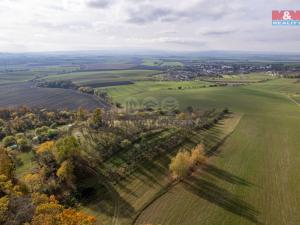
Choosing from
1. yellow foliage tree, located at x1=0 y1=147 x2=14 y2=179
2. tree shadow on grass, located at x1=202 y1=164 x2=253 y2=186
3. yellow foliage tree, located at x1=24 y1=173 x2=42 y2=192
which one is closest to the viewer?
yellow foliage tree, located at x1=0 y1=147 x2=14 y2=179

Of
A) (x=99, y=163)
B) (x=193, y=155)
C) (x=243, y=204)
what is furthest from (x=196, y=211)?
(x=99, y=163)

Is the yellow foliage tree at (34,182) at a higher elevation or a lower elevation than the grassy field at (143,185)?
higher

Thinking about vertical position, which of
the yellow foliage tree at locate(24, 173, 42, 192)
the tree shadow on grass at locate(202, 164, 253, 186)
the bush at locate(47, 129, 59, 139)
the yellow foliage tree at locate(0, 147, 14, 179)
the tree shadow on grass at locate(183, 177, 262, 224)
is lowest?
Answer: the tree shadow on grass at locate(183, 177, 262, 224)

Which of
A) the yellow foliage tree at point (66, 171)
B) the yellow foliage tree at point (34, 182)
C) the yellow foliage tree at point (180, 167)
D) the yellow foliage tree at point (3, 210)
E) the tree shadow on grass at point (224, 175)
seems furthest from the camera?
the yellow foliage tree at point (180, 167)

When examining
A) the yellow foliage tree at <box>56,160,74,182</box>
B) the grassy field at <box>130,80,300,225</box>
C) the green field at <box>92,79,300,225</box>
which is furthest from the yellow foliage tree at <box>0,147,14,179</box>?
the grassy field at <box>130,80,300,225</box>

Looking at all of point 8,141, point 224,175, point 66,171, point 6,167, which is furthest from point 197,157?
point 8,141

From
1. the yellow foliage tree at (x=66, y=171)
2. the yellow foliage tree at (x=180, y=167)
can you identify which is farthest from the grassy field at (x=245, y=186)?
the yellow foliage tree at (x=66, y=171)

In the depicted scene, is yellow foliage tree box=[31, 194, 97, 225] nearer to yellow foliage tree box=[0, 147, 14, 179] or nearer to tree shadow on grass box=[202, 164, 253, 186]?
yellow foliage tree box=[0, 147, 14, 179]

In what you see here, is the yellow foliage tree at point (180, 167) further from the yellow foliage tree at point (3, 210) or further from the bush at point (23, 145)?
the bush at point (23, 145)

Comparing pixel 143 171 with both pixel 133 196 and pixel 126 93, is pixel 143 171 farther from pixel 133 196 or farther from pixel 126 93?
pixel 126 93

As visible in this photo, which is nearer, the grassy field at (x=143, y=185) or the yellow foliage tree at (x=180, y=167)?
the grassy field at (x=143, y=185)
